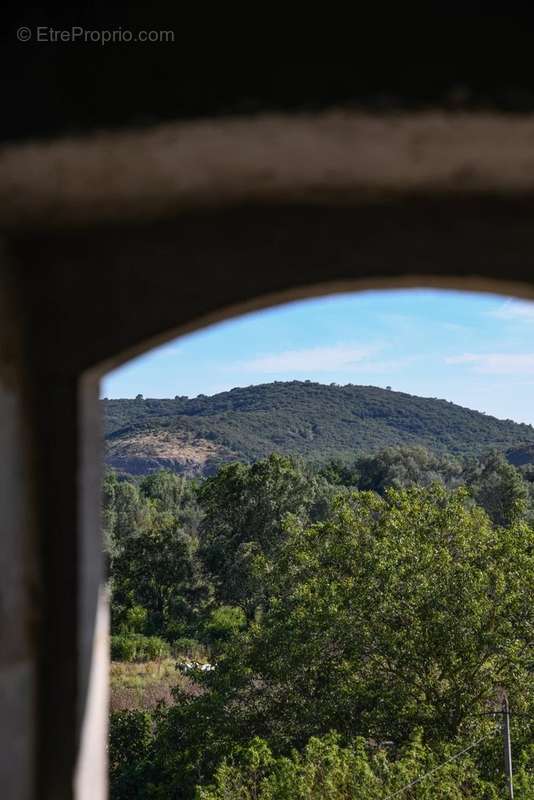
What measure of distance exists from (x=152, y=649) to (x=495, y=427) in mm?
52018

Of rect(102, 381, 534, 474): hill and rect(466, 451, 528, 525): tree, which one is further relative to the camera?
rect(102, 381, 534, 474): hill

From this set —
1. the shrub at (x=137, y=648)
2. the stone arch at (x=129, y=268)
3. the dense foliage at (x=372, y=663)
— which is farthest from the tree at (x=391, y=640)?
the stone arch at (x=129, y=268)

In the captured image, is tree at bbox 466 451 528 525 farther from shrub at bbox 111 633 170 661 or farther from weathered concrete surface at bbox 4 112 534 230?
weathered concrete surface at bbox 4 112 534 230

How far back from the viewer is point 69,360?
3.29ft

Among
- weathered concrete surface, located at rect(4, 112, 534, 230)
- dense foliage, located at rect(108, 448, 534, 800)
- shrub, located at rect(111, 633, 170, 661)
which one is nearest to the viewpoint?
weathered concrete surface, located at rect(4, 112, 534, 230)

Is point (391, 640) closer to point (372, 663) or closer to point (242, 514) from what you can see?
point (372, 663)

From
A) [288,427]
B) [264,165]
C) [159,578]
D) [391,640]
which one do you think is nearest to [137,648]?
[159,578]

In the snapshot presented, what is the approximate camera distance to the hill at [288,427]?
60.2 metres

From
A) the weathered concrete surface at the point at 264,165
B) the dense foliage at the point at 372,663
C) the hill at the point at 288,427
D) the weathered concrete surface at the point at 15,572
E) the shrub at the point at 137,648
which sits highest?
the hill at the point at 288,427

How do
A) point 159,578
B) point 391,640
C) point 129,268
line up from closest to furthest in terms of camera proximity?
point 129,268 → point 391,640 → point 159,578

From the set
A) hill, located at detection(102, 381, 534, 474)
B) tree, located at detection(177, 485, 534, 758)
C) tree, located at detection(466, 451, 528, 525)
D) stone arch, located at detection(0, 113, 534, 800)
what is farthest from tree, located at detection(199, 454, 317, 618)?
hill, located at detection(102, 381, 534, 474)

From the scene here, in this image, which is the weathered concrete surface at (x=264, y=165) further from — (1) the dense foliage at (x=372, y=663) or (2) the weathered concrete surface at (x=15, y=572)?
(1) the dense foliage at (x=372, y=663)

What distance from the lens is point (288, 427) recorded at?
65.0 m

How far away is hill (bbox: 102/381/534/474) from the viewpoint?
60.2 metres
